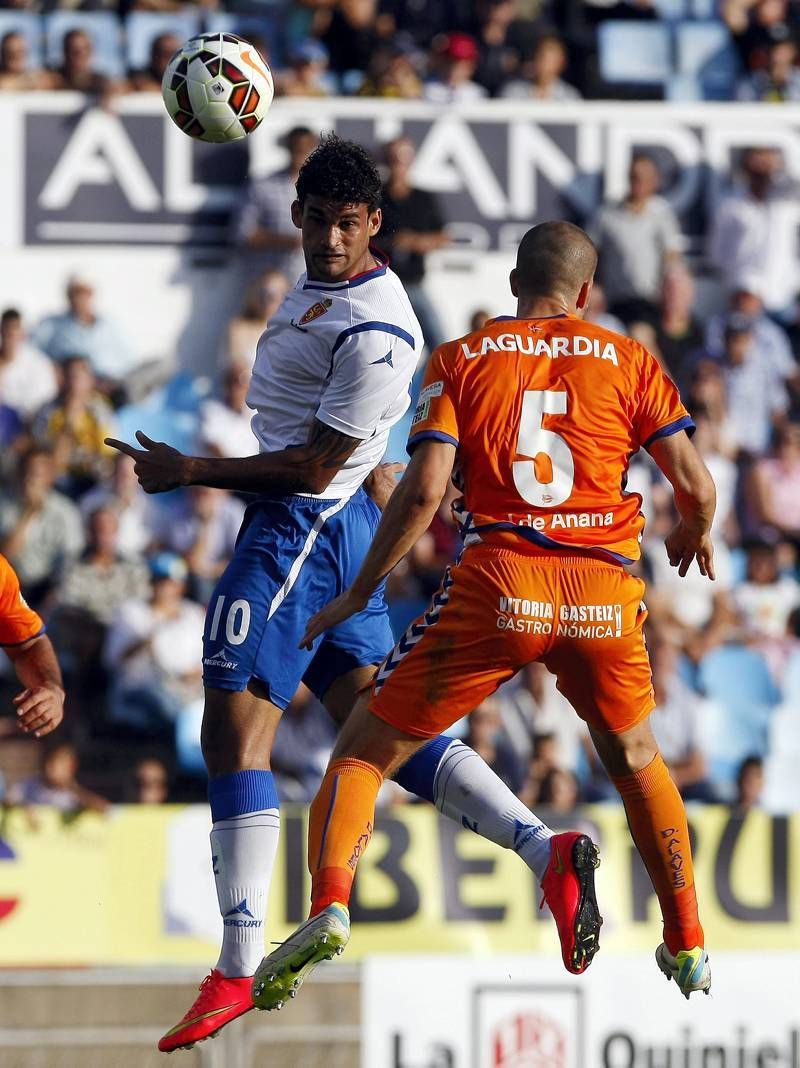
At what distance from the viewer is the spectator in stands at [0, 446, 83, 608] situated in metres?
12.0

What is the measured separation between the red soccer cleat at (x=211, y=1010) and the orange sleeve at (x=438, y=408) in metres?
2.00

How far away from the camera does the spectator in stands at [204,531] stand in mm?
12109

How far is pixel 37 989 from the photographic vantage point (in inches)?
365

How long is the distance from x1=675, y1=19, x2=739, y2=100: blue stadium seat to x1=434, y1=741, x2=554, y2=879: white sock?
32.4 feet

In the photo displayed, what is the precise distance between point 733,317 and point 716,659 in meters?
2.93

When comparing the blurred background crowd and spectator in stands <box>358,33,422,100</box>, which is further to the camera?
spectator in stands <box>358,33,422,100</box>

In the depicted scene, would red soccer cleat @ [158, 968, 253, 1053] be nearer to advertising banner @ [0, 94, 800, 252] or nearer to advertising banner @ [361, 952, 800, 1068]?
advertising banner @ [361, 952, 800, 1068]

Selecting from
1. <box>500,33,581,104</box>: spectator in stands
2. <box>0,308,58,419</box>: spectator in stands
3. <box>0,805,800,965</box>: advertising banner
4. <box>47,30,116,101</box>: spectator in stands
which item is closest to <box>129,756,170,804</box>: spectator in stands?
<box>0,805,800,965</box>: advertising banner

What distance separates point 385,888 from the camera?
9906 millimetres

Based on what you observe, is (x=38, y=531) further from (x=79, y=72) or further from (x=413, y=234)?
(x=79, y=72)

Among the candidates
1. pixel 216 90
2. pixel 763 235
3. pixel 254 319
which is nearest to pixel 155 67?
pixel 254 319

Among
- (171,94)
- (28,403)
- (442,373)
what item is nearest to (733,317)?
(28,403)

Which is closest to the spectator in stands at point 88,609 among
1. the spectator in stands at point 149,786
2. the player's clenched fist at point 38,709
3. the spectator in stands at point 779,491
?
the spectator in stands at point 149,786

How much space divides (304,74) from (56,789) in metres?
6.11
